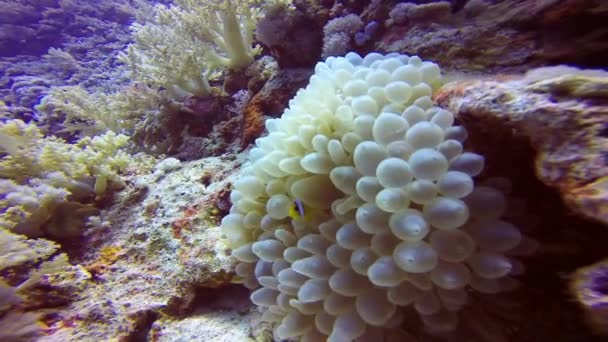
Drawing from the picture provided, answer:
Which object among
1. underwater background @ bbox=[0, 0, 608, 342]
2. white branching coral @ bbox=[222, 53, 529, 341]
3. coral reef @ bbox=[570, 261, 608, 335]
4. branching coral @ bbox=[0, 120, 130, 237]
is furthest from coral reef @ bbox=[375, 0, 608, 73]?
branching coral @ bbox=[0, 120, 130, 237]

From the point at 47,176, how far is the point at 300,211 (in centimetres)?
253

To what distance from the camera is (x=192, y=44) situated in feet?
12.9

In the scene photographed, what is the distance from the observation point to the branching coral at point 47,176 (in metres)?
2.54

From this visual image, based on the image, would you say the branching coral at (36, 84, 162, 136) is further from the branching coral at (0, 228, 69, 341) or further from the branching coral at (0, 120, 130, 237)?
the branching coral at (0, 228, 69, 341)

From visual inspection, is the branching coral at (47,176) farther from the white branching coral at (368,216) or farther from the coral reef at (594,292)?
the coral reef at (594,292)

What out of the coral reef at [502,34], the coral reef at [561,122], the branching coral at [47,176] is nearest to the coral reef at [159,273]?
the branching coral at [47,176]

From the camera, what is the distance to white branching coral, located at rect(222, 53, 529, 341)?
4.13 feet

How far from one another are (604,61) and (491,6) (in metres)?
0.96

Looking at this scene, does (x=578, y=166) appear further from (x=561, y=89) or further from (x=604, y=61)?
(x=604, y=61)

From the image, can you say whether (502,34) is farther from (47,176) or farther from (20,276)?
(47,176)

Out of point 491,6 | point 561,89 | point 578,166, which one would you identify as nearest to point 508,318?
point 578,166

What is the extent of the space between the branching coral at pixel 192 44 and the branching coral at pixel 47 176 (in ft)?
3.89

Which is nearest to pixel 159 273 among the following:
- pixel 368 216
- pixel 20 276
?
pixel 20 276

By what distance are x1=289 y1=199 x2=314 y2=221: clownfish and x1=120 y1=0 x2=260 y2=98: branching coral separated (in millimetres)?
2910
